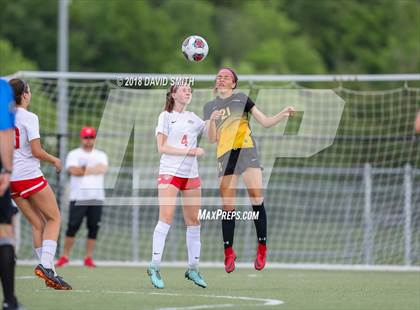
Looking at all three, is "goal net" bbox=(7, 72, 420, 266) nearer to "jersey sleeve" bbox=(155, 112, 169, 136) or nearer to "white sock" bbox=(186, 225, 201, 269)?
"white sock" bbox=(186, 225, 201, 269)

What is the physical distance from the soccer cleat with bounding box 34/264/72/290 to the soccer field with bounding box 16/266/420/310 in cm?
11

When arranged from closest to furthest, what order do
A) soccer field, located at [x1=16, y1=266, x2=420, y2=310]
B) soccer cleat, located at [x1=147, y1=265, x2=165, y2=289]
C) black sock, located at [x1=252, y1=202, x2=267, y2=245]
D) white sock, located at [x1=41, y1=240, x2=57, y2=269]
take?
soccer field, located at [x1=16, y1=266, x2=420, y2=310] → white sock, located at [x1=41, y1=240, x2=57, y2=269] → soccer cleat, located at [x1=147, y1=265, x2=165, y2=289] → black sock, located at [x1=252, y1=202, x2=267, y2=245]

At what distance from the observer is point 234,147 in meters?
13.1

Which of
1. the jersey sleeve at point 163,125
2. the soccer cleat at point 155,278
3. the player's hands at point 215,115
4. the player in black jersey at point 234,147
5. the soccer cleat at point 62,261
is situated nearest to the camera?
the soccer cleat at point 155,278

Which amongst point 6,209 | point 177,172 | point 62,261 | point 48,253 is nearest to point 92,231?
point 62,261

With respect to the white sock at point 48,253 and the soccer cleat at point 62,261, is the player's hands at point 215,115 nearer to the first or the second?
the white sock at point 48,253

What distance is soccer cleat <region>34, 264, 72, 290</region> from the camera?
1189 cm

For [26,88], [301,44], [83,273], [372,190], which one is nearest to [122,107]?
[372,190]

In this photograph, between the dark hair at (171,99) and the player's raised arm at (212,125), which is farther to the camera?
the player's raised arm at (212,125)

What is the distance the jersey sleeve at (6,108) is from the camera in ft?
30.6

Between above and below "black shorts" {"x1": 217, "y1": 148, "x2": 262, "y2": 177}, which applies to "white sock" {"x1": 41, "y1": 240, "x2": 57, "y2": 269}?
below

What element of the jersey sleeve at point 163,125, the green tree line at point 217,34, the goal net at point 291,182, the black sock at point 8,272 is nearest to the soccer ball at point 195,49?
the jersey sleeve at point 163,125

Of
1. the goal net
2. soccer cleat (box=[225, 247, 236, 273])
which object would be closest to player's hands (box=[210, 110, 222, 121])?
soccer cleat (box=[225, 247, 236, 273])

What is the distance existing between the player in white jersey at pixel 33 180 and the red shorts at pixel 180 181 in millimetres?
1207
